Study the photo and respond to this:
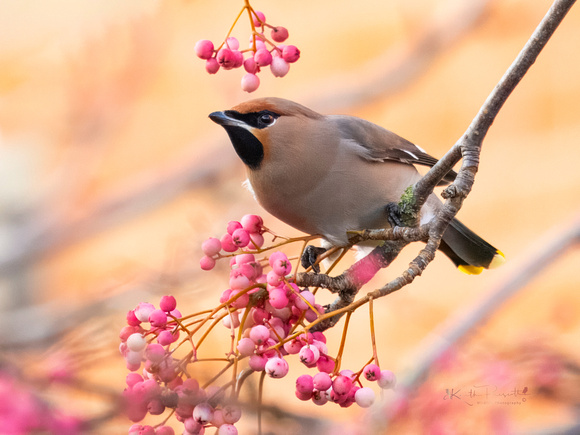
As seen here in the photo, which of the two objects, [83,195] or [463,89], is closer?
[83,195]

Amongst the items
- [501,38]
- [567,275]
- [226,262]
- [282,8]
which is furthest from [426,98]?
[226,262]

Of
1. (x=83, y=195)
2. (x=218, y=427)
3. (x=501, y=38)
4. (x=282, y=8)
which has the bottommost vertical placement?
(x=218, y=427)

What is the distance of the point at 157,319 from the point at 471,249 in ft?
5.73

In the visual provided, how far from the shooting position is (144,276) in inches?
128

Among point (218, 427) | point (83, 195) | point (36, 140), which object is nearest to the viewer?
point (218, 427)

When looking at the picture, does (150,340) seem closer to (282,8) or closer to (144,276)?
(144,276)

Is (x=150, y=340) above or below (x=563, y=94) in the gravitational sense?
below

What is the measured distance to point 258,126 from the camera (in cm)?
225

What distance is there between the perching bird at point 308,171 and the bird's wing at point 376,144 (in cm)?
1

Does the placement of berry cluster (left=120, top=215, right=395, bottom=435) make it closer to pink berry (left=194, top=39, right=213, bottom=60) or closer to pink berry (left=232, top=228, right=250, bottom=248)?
pink berry (left=232, top=228, right=250, bottom=248)

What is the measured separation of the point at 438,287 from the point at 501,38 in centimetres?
189

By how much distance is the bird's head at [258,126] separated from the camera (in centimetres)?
221

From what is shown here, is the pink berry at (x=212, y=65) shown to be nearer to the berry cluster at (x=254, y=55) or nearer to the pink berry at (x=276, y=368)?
the berry cluster at (x=254, y=55)

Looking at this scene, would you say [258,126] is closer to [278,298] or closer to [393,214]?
[393,214]
